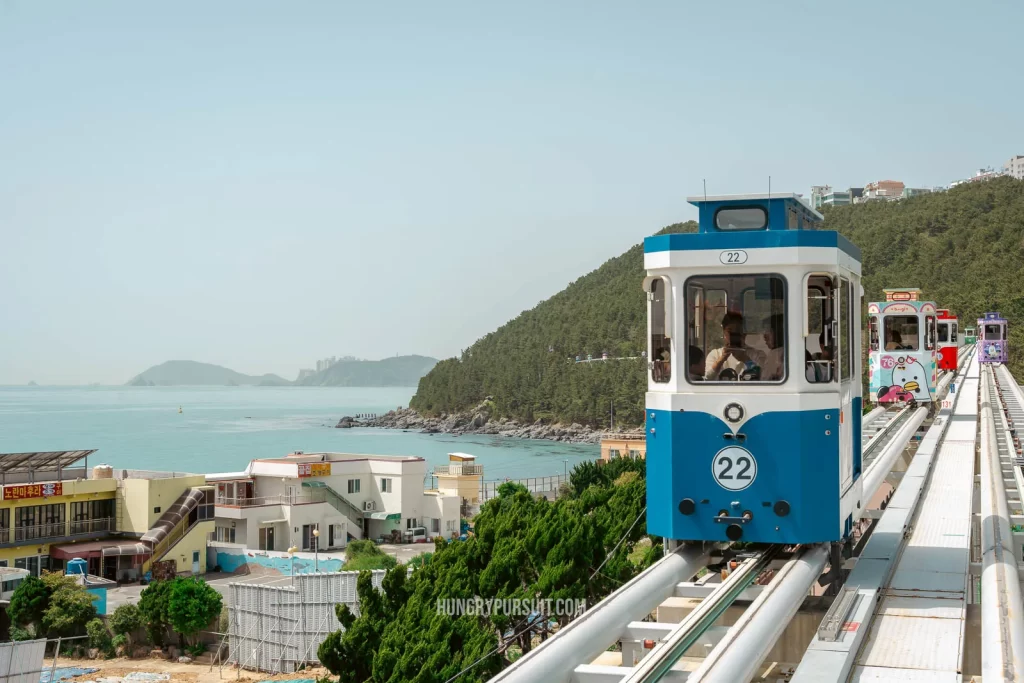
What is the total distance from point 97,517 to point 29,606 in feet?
35.4

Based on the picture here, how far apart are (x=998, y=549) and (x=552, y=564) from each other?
692 cm

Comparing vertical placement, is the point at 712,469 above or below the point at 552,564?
above

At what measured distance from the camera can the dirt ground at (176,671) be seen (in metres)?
22.0

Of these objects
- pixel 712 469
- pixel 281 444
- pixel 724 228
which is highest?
pixel 724 228

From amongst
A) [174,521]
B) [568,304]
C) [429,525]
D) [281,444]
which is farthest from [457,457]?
[568,304]

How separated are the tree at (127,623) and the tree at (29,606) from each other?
5.78 ft

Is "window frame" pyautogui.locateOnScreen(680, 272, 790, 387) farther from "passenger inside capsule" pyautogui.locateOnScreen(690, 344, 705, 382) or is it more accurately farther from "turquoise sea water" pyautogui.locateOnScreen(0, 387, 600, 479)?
"turquoise sea water" pyautogui.locateOnScreen(0, 387, 600, 479)

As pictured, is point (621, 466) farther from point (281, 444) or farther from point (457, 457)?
point (281, 444)

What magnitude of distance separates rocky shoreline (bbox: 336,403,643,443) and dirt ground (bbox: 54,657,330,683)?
85125 millimetres

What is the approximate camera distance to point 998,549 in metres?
7.22

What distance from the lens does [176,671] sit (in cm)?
2362

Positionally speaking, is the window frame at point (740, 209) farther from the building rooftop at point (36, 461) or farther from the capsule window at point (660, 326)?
the building rooftop at point (36, 461)

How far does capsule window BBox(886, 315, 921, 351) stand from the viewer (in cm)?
2177

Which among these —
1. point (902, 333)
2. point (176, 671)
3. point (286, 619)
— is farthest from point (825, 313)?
point (176, 671)
